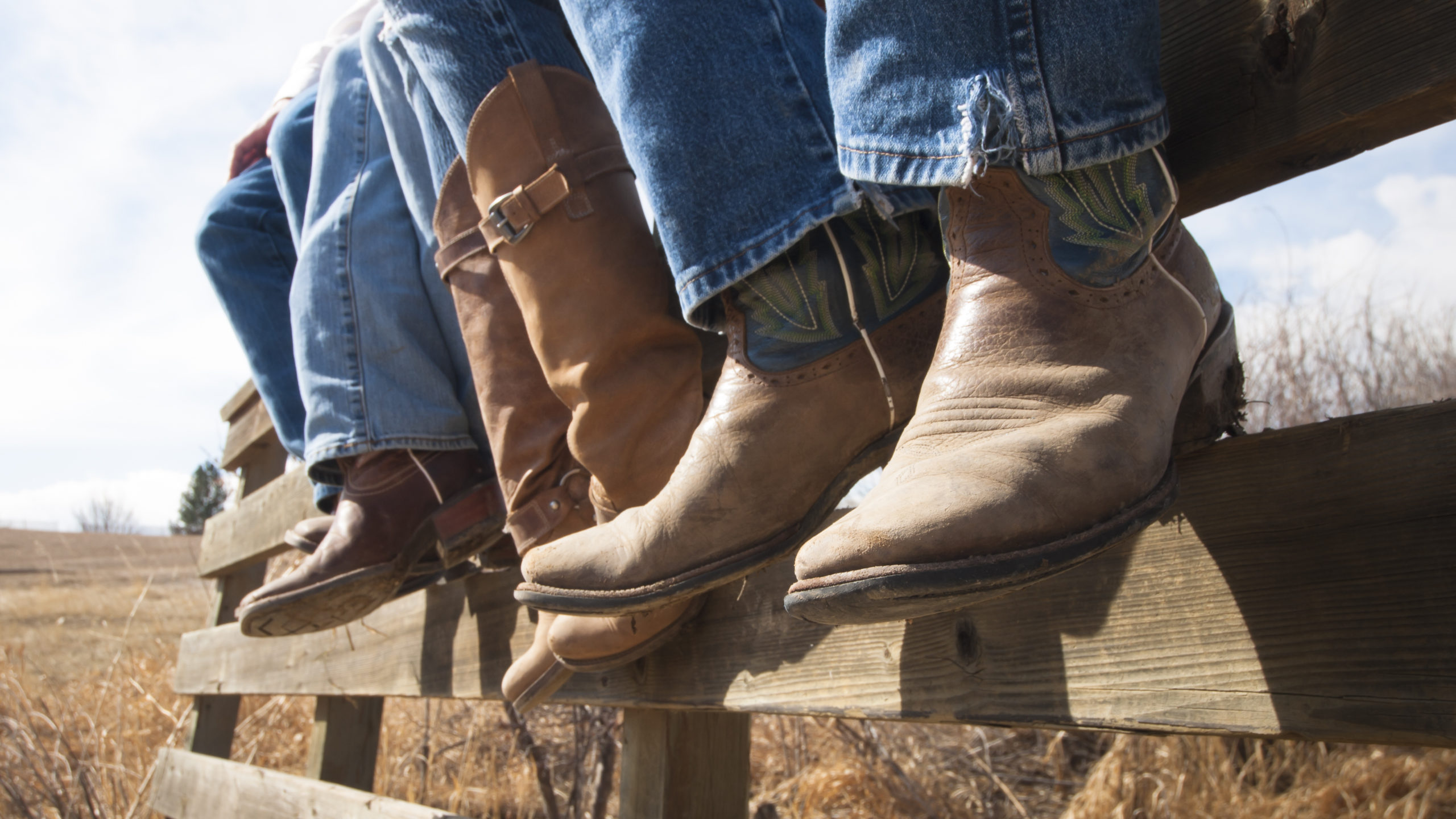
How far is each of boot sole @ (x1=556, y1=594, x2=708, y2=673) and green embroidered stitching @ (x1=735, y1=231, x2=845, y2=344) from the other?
477 mm

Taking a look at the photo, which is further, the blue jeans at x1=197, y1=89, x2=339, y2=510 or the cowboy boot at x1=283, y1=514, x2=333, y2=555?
the blue jeans at x1=197, y1=89, x2=339, y2=510

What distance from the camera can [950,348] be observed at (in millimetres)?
713

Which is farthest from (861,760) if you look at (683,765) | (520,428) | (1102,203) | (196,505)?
(196,505)

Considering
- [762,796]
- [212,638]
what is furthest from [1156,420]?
[212,638]

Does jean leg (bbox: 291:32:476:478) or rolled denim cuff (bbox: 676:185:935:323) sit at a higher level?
jean leg (bbox: 291:32:476:478)

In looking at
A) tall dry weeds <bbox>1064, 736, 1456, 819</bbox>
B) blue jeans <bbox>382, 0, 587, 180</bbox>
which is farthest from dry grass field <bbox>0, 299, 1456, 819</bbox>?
blue jeans <bbox>382, 0, 587, 180</bbox>

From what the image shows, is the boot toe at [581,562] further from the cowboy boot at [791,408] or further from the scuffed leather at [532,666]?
the scuffed leather at [532,666]

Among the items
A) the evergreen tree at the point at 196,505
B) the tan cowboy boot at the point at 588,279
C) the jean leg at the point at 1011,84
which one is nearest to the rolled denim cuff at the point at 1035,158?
the jean leg at the point at 1011,84

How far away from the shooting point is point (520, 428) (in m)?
1.19

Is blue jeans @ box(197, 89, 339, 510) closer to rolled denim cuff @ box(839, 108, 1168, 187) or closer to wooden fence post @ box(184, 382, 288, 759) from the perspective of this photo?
wooden fence post @ box(184, 382, 288, 759)

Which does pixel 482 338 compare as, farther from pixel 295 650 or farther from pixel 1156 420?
pixel 295 650

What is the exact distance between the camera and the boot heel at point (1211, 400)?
0.73 m

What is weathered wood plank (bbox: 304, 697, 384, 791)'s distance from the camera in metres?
2.48

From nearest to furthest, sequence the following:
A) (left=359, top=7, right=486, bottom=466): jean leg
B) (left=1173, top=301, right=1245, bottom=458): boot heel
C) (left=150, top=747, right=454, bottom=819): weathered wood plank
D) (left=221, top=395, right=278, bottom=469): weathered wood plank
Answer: (left=1173, top=301, right=1245, bottom=458): boot heel, (left=359, top=7, right=486, bottom=466): jean leg, (left=150, top=747, right=454, bottom=819): weathered wood plank, (left=221, top=395, right=278, bottom=469): weathered wood plank
